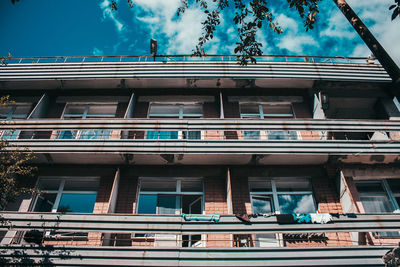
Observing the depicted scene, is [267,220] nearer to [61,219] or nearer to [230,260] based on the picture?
[230,260]

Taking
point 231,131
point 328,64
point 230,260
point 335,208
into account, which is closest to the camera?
point 230,260

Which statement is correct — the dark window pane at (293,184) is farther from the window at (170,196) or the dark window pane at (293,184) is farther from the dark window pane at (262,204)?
the window at (170,196)

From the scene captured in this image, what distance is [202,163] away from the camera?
10.2 m

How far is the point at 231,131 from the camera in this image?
11008 millimetres

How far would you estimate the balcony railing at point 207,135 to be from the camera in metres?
9.66

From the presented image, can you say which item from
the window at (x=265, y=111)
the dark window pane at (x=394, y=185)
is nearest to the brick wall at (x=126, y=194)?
the window at (x=265, y=111)

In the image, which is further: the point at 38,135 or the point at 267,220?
the point at 38,135

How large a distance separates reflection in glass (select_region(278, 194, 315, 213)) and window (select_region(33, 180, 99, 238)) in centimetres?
677

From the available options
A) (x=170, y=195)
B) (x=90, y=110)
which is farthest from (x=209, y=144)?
(x=90, y=110)

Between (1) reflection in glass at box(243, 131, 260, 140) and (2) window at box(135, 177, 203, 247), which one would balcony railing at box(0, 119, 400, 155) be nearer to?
(1) reflection in glass at box(243, 131, 260, 140)

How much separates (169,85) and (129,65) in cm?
194

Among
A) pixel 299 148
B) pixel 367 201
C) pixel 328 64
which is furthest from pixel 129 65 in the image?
pixel 367 201

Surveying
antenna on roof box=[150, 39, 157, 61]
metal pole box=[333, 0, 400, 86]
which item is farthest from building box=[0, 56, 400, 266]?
metal pole box=[333, 0, 400, 86]

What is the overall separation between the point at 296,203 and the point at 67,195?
8274 mm
